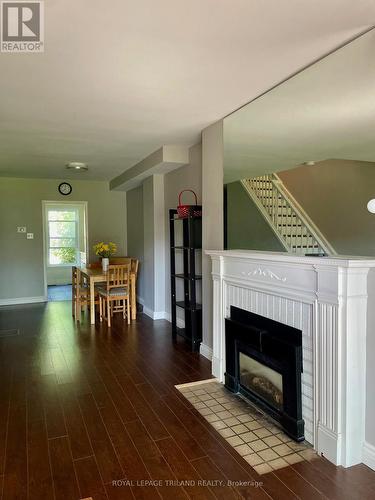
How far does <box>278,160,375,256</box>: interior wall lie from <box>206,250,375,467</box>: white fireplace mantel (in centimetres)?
12

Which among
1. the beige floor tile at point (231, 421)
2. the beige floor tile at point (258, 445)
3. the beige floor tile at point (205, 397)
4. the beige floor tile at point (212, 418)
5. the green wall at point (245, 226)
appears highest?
the green wall at point (245, 226)

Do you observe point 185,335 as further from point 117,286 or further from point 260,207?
point 260,207

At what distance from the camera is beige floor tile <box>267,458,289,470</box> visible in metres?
1.96

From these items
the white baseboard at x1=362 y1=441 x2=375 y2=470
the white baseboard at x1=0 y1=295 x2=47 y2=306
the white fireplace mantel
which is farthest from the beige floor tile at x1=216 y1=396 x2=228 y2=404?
the white baseboard at x1=0 y1=295 x2=47 y2=306

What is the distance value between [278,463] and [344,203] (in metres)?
1.52

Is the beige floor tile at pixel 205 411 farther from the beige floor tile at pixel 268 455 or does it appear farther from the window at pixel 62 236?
the window at pixel 62 236

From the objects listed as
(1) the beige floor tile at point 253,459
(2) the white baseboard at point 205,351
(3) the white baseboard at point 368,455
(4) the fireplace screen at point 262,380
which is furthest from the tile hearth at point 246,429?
(2) the white baseboard at point 205,351

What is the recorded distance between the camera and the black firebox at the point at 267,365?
2.21 meters

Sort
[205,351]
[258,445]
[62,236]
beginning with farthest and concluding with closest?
[62,236] < [205,351] < [258,445]

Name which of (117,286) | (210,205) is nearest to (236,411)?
(210,205)

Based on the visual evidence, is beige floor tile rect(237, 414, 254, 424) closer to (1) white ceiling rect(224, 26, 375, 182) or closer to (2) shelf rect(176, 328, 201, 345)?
(2) shelf rect(176, 328, 201, 345)

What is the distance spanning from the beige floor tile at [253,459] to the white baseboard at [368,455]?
58 centimetres

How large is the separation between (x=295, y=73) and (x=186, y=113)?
1.03 metres

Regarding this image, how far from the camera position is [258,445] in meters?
2.17
